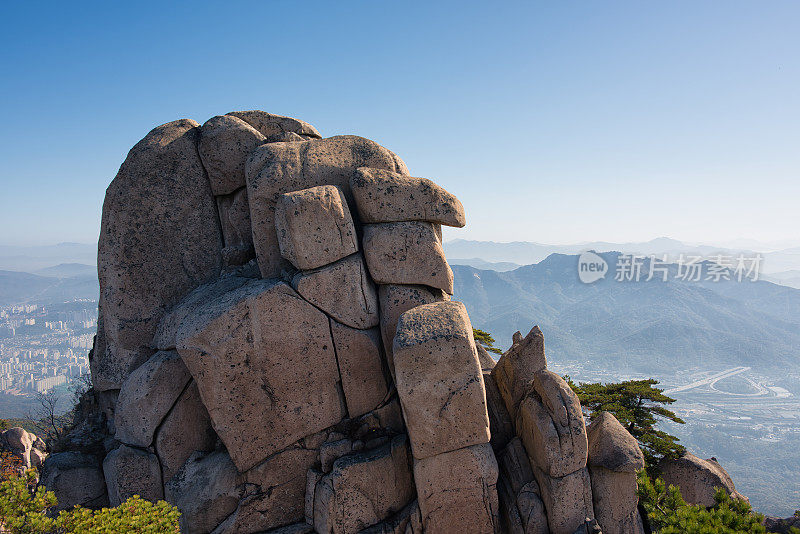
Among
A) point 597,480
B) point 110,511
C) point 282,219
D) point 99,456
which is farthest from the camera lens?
point 99,456

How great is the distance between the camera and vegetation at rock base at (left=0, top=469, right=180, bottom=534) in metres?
7.59

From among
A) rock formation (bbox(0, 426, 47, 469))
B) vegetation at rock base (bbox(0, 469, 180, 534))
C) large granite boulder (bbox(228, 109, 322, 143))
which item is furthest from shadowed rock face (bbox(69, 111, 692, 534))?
rock formation (bbox(0, 426, 47, 469))

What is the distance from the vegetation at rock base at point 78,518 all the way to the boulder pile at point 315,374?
3.63 metres

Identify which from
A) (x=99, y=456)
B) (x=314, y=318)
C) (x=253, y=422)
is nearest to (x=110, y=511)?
(x=253, y=422)

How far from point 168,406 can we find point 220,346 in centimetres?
290

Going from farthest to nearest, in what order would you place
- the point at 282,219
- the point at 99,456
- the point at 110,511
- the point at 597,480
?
the point at 99,456 < the point at 282,219 < the point at 597,480 < the point at 110,511

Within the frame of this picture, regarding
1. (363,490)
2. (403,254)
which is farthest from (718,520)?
(403,254)

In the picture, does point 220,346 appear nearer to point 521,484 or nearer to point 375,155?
point 375,155

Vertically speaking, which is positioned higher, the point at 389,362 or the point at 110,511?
the point at 389,362

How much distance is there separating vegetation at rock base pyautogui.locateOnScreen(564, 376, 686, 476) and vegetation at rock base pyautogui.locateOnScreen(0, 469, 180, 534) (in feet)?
50.1

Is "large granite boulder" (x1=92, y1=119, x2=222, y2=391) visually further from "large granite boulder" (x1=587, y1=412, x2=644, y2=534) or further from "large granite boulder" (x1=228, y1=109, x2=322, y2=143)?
"large granite boulder" (x1=587, y1=412, x2=644, y2=534)

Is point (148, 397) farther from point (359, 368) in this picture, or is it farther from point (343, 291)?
point (343, 291)

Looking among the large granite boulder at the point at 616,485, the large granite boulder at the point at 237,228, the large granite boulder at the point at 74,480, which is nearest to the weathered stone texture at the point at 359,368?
the large granite boulder at the point at 237,228

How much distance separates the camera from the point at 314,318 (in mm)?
12148
